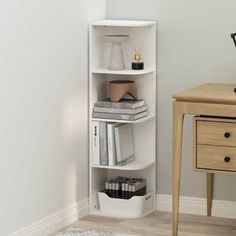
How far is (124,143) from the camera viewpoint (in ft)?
14.0

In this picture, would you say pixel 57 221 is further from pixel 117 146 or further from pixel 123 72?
pixel 123 72

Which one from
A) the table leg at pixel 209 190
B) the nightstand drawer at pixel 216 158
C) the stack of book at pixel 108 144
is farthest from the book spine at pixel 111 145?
the nightstand drawer at pixel 216 158

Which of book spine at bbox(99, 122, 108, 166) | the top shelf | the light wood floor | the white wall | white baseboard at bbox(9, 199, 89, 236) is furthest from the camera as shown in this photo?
book spine at bbox(99, 122, 108, 166)

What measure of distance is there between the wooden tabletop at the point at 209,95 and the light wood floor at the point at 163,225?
0.72 metres

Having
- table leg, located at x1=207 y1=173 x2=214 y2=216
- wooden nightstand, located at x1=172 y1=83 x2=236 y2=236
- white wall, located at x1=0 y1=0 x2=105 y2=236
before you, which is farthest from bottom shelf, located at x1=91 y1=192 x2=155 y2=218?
wooden nightstand, located at x1=172 y1=83 x2=236 y2=236

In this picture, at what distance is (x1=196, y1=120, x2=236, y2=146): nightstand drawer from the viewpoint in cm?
362

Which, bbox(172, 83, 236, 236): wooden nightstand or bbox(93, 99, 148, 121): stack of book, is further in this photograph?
bbox(93, 99, 148, 121): stack of book

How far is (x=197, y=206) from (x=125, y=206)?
0.39m

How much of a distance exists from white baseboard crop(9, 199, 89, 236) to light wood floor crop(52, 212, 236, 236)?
0.13ft

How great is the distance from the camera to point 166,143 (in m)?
4.31

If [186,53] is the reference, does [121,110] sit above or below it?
below

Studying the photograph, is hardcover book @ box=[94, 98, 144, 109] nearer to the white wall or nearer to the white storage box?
the white wall

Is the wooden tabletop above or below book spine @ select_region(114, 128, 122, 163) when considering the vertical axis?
above

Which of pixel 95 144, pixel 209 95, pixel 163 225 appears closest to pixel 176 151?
pixel 209 95
